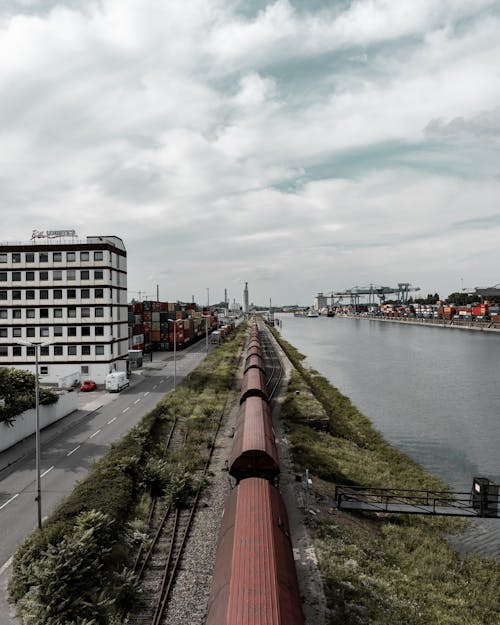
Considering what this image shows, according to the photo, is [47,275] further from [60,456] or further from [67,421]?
[60,456]

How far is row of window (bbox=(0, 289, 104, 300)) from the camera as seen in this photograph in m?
52.6

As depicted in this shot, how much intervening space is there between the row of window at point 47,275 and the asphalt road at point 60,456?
14989 mm

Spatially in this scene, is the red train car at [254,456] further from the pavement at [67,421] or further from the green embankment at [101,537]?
the pavement at [67,421]

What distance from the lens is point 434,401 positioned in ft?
182

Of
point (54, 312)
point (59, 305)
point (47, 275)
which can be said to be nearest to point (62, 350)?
point (54, 312)

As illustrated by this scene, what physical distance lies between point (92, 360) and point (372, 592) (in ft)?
146

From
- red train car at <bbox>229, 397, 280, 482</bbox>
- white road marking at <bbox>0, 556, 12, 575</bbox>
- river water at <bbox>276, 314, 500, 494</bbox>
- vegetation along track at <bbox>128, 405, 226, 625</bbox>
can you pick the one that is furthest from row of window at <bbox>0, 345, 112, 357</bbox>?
white road marking at <bbox>0, 556, 12, 575</bbox>

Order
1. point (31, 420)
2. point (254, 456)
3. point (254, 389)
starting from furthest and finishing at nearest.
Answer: point (31, 420) → point (254, 389) → point (254, 456)

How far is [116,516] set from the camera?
63.4 ft

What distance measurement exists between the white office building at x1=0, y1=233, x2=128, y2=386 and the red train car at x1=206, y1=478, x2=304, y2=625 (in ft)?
137

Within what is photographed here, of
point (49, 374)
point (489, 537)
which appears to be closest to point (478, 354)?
point (489, 537)

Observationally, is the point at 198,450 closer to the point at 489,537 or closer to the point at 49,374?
the point at 489,537

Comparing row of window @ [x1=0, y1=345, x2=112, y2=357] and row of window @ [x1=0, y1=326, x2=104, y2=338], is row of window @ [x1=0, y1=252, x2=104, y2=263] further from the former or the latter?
row of window @ [x1=0, y1=345, x2=112, y2=357]

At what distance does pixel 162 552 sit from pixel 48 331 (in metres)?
41.8
